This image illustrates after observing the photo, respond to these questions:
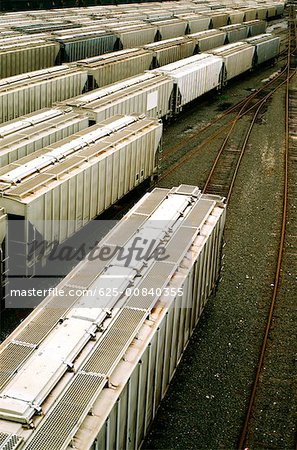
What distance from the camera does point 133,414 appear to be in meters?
11.9

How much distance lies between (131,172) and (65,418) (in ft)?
54.0

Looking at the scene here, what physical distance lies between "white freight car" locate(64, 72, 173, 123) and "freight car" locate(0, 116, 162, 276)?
1.06m

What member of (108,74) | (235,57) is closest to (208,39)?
(235,57)

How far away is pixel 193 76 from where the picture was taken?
1581 inches

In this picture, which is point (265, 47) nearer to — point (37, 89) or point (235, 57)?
point (235, 57)

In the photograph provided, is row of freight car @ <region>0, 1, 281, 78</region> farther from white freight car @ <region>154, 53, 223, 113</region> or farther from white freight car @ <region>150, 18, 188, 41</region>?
white freight car @ <region>154, 53, 223, 113</region>

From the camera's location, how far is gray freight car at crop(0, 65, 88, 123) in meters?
28.9

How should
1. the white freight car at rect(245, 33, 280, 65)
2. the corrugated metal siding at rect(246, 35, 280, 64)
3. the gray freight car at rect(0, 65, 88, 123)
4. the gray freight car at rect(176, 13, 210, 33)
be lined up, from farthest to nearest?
the gray freight car at rect(176, 13, 210, 33) → the corrugated metal siding at rect(246, 35, 280, 64) → the white freight car at rect(245, 33, 280, 65) → the gray freight car at rect(0, 65, 88, 123)

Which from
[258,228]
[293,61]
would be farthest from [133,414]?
[293,61]

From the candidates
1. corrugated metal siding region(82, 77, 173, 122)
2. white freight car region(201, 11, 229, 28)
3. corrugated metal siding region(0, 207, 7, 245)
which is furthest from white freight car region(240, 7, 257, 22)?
corrugated metal siding region(0, 207, 7, 245)

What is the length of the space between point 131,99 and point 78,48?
16412 millimetres

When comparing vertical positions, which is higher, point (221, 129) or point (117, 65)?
point (117, 65)

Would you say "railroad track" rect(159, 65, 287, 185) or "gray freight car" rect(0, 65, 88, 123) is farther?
"railroad track" rect(159, 65, 287, 185)

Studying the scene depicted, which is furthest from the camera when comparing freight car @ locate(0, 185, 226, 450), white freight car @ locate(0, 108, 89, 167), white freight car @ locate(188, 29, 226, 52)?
white freight car @ locate(188, 29, 226, 52)
